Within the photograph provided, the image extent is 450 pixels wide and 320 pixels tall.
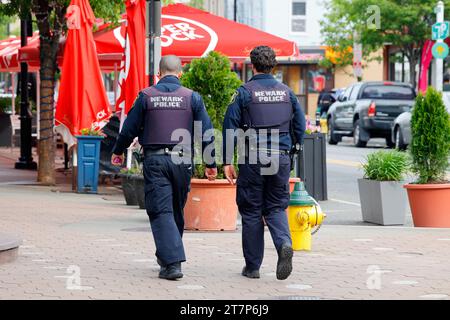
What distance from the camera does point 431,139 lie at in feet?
47.4

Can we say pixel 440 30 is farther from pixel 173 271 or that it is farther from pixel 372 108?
pixel 173 271

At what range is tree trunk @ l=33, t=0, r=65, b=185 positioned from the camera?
1973 cm

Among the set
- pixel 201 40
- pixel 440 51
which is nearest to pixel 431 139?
pixel 201 40

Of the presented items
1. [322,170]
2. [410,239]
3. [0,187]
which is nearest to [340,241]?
[410,239]

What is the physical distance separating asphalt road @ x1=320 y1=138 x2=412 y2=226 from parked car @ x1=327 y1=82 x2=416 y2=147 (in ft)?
2.18

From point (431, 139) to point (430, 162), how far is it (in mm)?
272

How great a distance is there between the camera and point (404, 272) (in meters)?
9.90

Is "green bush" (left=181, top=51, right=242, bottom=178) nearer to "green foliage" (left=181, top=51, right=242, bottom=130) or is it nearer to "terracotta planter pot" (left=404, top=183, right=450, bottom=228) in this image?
"green foliage" (left=181, top=51, right=242, bottom=130)

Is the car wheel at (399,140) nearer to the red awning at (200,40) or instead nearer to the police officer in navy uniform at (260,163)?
the red awning at (200,40)

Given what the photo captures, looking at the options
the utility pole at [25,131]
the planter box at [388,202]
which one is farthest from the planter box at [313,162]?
the utility pole at [25,131]

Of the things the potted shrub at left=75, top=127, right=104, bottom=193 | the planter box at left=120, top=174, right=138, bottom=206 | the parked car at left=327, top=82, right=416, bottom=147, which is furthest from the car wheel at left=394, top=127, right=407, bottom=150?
the planter box at left=120, top=174, right=138, bottom=206

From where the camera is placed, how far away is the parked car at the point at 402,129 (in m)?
30.7

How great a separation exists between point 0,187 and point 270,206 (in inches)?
408

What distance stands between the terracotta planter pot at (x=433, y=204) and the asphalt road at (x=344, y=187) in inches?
39.0
